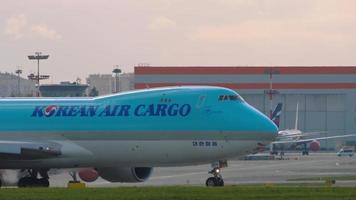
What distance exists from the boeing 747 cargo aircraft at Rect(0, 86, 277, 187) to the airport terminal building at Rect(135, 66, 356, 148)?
11088 cm

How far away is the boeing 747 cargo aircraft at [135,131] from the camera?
48344mm

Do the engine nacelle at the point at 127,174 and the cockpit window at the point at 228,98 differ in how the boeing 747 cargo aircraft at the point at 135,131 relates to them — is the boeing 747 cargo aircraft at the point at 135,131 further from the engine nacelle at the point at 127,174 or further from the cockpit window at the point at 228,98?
the engine nacelle at the point at 127,174

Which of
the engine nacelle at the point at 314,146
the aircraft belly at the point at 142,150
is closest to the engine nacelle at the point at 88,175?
the aircraft belly at the point at 142,150

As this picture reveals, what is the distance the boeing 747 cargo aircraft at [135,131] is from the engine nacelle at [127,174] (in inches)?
10.3

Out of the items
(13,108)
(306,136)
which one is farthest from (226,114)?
(306,136)

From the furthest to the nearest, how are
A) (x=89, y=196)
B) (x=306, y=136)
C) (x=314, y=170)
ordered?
(x=306, y=136)
(x=314, y=170)
(x=89, y=196)

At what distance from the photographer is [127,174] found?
50.6m

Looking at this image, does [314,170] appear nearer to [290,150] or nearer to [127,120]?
[127,120]

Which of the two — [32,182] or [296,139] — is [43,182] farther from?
[296,139]

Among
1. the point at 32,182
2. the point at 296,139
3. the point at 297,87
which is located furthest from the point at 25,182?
the point at 297,87

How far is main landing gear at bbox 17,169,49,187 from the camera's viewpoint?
5066 cm

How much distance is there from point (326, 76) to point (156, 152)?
116308 millimetres

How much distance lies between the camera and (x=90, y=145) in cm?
4922

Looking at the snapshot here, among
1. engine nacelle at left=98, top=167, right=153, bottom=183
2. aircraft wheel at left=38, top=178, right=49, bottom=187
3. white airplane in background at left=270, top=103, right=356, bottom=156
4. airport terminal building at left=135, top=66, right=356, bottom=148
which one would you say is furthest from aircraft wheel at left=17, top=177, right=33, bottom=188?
airport terminal building at left=135, top=66, right=356, bottom=148
